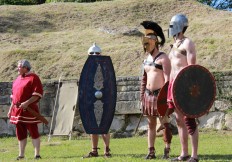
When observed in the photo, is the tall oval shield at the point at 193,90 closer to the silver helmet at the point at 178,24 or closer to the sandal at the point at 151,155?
the silver helmet at the point at 178,24

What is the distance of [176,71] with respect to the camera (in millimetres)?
7883

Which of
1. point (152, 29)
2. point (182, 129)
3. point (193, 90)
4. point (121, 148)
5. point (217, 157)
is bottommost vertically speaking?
point (121, 148)

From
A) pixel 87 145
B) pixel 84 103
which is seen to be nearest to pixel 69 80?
pixel 87 145

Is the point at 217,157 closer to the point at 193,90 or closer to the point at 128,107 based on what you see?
the point at 193,90

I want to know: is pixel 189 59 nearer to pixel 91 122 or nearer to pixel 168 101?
pixel 168 101

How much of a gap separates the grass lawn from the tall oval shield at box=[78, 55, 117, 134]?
0.47 metres

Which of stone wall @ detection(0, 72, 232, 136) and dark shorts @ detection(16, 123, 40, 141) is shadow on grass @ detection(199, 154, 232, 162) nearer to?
dark shorts @ detection(16, 123, 40, 141)

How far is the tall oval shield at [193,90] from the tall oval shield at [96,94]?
1794 mm

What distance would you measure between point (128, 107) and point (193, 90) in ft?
21.2

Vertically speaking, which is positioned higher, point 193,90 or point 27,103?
point 193,90

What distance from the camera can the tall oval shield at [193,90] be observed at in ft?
24.8

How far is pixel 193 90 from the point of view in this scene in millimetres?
7625

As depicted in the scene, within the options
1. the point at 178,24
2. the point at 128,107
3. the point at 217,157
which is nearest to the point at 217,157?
the point at 217,157

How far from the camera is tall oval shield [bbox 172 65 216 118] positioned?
7.55 meters
